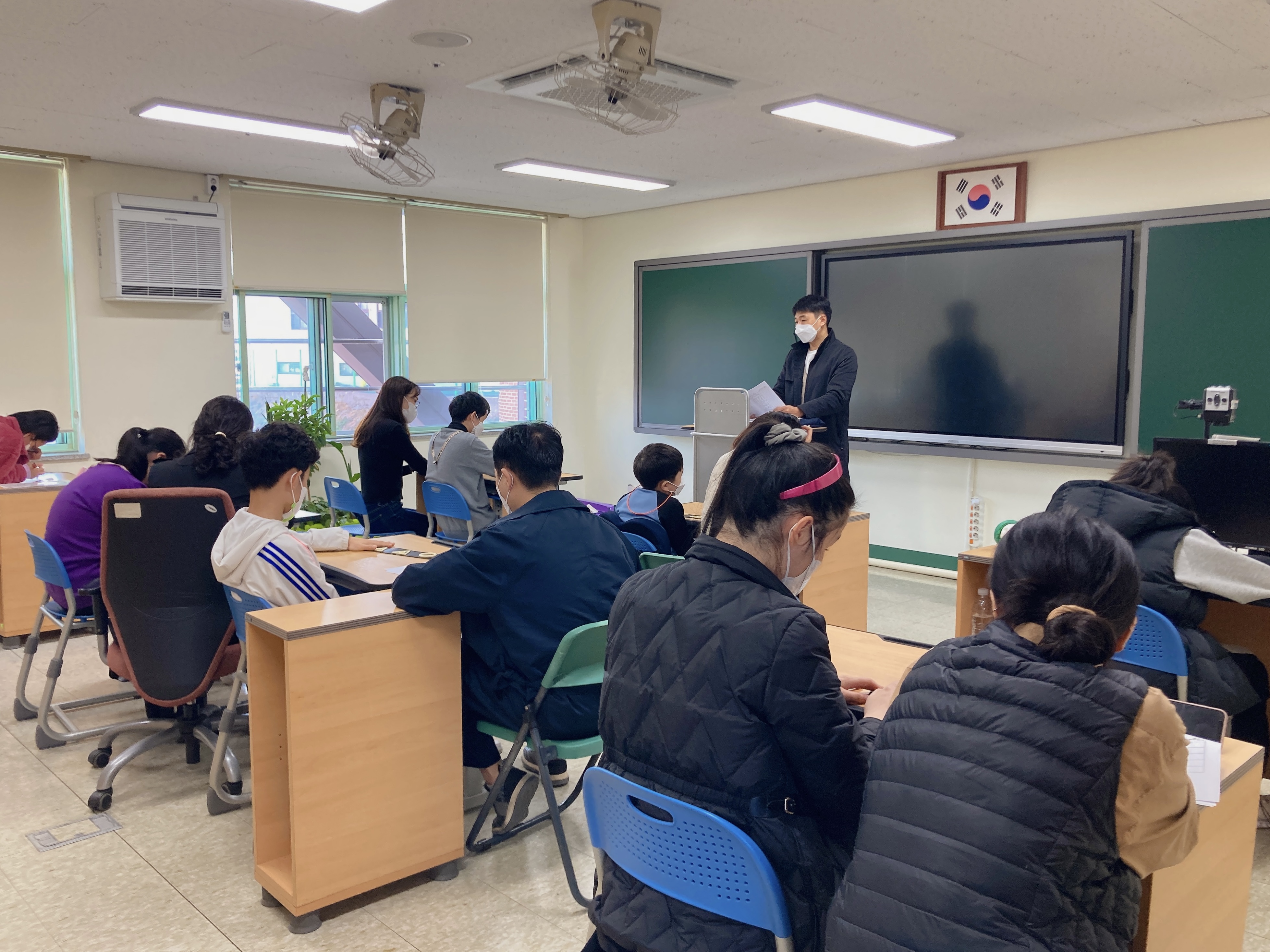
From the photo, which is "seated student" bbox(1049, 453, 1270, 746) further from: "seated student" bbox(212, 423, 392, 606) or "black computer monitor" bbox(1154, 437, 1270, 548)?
"seated student" bbox(212, 423, 392, 606)

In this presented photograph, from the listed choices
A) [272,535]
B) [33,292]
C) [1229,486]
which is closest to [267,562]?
[272,535]

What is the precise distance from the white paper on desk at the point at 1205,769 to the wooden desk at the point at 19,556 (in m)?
4.90

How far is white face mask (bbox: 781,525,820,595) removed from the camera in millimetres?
1538

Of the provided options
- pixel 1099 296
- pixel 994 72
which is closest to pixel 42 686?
pixel 994 72

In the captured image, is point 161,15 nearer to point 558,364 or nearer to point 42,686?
point 42,686

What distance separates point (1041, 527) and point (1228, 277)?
4.50m

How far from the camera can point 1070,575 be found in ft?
4.38

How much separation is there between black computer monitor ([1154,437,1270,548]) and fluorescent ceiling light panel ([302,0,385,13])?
10.2 ft

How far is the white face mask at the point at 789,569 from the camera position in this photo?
1538 millimetres

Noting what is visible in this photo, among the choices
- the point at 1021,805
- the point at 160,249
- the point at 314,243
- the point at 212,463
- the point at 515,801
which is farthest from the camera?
the point at 314,243

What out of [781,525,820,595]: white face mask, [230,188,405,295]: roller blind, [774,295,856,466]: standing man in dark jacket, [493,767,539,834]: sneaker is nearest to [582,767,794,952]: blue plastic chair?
[781,525,820,595]: white face mask

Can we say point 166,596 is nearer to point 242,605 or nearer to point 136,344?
point 242,605

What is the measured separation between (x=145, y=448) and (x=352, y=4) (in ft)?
6.21

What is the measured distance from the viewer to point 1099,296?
545 cm
